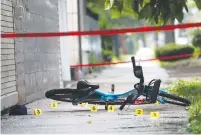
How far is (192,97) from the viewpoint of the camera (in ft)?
31.4

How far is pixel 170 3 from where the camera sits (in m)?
6.60

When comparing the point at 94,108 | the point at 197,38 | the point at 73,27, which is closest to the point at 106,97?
the point at 94,108

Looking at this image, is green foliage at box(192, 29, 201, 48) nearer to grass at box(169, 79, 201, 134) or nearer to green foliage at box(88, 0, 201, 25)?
grass at box(169, 79, 201, 134)

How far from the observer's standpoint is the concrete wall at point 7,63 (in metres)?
8.47

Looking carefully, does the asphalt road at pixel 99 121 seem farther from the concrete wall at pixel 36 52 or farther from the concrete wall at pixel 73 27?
the concrete wall at pixel 73 27

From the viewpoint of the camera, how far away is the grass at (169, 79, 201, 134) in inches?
256

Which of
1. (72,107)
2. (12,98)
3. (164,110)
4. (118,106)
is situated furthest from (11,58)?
(164,110)

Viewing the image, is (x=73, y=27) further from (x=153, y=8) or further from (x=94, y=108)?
(x=153, y=8)

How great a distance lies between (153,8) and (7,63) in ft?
10.4

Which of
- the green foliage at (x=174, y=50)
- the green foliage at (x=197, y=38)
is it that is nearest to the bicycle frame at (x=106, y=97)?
the green foliage at (x=174, y=50)

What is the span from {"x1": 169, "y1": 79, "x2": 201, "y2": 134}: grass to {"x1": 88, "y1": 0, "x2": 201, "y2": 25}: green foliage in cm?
135

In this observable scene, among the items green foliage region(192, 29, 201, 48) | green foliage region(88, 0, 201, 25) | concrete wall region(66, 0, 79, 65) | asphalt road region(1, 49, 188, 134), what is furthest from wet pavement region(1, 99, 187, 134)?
green foliage region(192, 29, 201, 48)

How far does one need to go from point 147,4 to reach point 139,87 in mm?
2076

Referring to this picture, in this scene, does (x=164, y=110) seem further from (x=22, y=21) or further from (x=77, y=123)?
(x=22, y=21)
